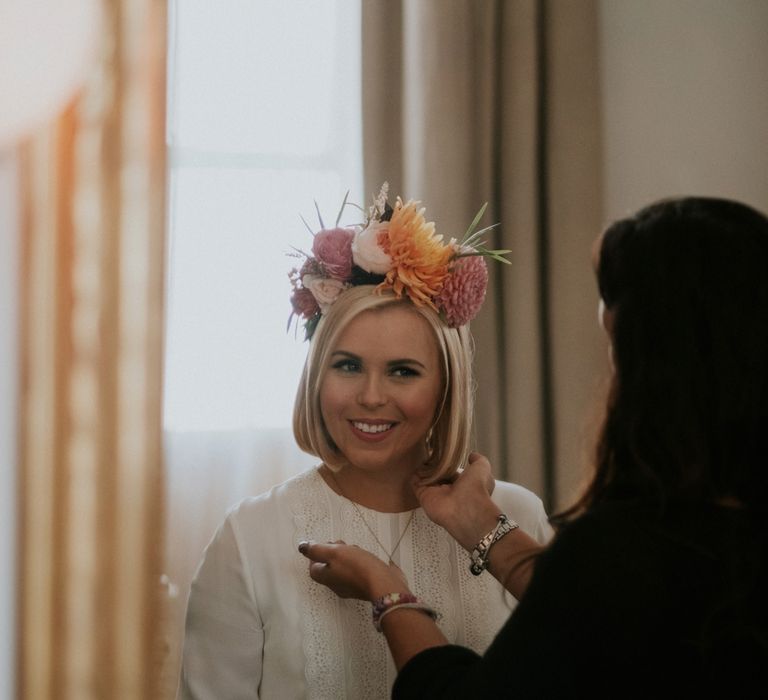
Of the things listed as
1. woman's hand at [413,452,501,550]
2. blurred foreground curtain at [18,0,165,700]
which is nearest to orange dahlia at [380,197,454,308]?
woman's hand at [413,452,501,550]

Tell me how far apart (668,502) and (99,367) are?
176cm

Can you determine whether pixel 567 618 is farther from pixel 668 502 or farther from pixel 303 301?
pixel 303 301

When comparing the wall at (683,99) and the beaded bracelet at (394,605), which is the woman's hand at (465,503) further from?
the wall at (683,99)

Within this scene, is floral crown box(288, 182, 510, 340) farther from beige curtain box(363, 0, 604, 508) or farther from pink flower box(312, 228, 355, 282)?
beige curtain box(363, 0, 604, 508)

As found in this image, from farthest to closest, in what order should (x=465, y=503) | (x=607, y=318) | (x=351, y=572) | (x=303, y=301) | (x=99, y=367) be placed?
(x=99, y=367), (x=303, y=301), (x=465, y=503), (x=351, y=572), (x=607, y=318)

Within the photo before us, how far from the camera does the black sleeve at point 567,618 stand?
104 cm

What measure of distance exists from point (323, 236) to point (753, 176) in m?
1.69

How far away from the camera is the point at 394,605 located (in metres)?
1.43

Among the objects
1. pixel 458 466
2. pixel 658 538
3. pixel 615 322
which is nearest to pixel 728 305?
pixel 615 322

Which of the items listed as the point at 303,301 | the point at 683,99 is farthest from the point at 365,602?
the point at 683,99

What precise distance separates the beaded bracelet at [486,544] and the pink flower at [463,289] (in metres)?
0.40

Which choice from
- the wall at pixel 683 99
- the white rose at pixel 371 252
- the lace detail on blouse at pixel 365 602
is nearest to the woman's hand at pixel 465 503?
the lace detail on blouse at pixel 365 602

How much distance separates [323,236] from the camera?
175 centimetres

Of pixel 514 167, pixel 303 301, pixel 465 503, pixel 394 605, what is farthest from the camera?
pixel 514 167
